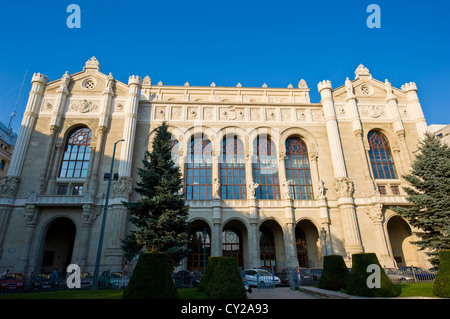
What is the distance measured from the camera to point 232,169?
103ft

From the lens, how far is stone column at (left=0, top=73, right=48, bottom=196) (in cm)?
2703

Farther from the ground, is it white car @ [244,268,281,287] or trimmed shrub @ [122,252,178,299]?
trimmed shrub @ [122,252,178,299]

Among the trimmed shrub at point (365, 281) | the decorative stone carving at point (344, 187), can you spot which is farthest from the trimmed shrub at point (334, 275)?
the decorative stone carving at point (344, 187)

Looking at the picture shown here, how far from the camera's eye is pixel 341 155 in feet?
99.8

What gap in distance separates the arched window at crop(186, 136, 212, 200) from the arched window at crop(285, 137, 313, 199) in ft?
31.7

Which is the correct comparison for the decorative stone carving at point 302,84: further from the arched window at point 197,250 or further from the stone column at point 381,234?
the arched window at point 197,250

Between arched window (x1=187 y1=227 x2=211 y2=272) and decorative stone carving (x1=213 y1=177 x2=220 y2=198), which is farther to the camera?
arched window (x1=187 y1=227 x2=211 y2=272)

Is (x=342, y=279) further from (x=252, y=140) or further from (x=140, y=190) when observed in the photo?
(x=252, y=140)

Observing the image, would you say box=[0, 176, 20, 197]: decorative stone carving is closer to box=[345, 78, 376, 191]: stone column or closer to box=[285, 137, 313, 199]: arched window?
box=[285, 137, 313, 199]: arched window

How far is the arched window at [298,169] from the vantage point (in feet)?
101

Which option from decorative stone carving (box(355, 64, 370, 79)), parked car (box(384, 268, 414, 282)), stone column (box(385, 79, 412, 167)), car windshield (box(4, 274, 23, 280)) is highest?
decorative stone carving (box(355, 64, 370, 79))

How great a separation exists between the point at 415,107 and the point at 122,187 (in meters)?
36.9

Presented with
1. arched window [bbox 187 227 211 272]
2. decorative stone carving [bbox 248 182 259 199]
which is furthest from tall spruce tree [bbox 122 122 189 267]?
decorative stone carving [bbox 248 182 259 199]
